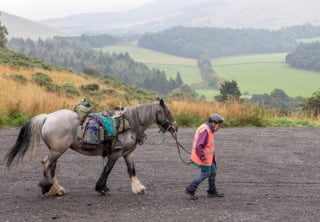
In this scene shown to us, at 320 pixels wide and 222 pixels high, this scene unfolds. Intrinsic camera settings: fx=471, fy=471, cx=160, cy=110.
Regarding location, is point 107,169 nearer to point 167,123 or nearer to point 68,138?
point 68,138

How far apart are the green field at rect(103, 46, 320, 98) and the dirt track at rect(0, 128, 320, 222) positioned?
62653 millimetres

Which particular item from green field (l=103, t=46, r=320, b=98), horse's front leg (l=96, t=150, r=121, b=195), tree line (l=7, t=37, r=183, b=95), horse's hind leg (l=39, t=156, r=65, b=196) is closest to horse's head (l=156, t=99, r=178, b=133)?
horse's front leg (l=96, t=150, r=121, b=195)

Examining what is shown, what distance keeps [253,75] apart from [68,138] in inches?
4591

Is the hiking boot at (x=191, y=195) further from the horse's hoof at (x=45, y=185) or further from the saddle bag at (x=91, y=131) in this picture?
the horse's hoof at (x=45, y=185)

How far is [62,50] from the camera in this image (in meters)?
119

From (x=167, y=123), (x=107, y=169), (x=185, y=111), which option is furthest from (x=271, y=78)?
(x=107, y=169)

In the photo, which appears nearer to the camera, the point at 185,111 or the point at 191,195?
the point at 191,195

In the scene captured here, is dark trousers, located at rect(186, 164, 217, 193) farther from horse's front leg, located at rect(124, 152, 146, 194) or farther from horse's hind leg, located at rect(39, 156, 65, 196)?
horse's hind leg, located at rect(39, 156, 65, 196)

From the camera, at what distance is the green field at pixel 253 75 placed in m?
91.3

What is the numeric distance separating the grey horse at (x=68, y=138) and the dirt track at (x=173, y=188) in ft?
0.96

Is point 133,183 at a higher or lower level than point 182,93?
lower

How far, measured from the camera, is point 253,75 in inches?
4749

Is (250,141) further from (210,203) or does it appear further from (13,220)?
(13,220)

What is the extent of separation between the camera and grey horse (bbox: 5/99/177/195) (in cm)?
719
